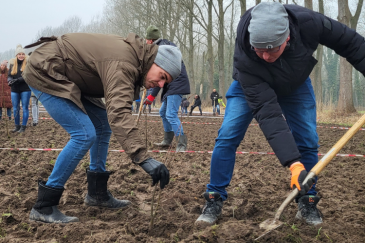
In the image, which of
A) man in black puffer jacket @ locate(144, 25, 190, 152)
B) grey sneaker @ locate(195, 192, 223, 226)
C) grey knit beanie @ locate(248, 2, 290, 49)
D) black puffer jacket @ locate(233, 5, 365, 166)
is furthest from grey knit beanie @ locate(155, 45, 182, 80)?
man in black puffer jacket @ locate(144, 25, 190, 152)

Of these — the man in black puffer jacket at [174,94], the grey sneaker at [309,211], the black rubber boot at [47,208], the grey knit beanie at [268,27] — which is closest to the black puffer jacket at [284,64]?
the grey knit beanie at [268,27]

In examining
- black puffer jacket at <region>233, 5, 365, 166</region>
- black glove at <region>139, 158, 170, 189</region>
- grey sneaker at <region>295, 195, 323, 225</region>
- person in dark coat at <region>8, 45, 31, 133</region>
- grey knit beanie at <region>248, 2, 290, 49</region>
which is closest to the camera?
grey knit beanie at <region>248, 2, 290, 49</region>

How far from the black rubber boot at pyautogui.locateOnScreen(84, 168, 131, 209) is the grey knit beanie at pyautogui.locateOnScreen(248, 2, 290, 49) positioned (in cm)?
185

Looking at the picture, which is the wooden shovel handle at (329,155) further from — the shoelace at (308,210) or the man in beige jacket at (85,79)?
the man in beige jacket at (85,79)

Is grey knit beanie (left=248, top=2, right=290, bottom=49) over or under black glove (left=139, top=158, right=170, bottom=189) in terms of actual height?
over

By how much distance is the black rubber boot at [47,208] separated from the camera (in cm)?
A: 289

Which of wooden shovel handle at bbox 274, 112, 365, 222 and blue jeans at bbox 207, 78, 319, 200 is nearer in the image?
wooden shovel handle at bbox 274, 112, 365, 222

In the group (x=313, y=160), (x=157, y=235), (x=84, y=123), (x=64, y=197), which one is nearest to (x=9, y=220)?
(x=64, y=197)

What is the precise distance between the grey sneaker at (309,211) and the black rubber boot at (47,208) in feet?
6.03

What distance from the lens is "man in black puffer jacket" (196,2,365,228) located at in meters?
2.45

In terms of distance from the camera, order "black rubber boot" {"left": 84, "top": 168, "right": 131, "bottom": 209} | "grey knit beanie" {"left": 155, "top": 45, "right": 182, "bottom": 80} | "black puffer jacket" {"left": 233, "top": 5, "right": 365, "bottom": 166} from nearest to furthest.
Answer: "black puffer jacket" {"left": 233, "top": 5, "right": 365, "bottom": 166}, "grey knit beanie" {"left": 155, "top": 45, "right": 182, "bottom": 80}, "black rubber boot" {"left": 84, "top": 168, "right": 131, "bottom": 209}

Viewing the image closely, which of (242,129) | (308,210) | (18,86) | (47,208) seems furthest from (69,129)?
(18,86)

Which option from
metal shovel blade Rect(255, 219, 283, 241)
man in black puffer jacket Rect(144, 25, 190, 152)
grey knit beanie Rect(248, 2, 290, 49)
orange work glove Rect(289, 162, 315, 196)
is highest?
grey knit beanie Rect(248, 2, 290, 49)

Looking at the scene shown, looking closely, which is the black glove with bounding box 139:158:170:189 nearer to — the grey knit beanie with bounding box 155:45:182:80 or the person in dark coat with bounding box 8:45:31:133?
the grey knit beanie with bounding box 155:45:182:80
